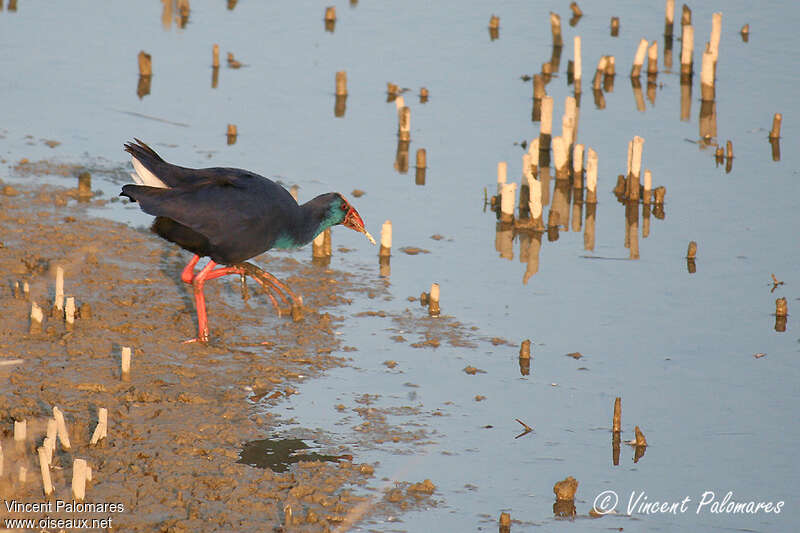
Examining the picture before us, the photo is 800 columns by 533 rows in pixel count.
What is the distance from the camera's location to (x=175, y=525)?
322 inches

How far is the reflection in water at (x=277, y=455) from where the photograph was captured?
9.28m

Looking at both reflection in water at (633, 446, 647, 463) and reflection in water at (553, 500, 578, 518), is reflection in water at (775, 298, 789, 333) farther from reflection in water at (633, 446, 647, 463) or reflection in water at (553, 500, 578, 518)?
reflection in water at (553, 500, 578, 518)

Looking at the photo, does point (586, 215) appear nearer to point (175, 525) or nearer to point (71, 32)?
point (175, 525)

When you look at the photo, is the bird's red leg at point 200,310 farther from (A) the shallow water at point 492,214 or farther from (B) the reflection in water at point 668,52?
(B) the reflection in water at point 668,52

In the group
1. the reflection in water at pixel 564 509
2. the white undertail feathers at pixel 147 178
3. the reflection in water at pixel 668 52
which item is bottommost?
the reflection in water at pixel 564 509

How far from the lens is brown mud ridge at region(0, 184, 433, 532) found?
8.59 m

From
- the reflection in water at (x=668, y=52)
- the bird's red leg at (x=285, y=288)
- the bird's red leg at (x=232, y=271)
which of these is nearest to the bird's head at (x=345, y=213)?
the bird's red leg at (x=285, y=288)

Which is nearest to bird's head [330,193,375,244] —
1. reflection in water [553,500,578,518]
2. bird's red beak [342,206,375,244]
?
bird's red beak [342,206,375,244]

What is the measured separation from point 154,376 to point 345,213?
253 centimetres

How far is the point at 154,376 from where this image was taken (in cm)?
1056

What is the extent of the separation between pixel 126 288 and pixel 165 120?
636cm

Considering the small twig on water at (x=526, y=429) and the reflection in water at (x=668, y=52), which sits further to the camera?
the reflection in water at (x=668, y=52)

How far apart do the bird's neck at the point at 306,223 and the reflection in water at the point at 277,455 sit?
7.48ft

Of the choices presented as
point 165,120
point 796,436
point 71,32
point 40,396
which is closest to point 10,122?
point 165,120
